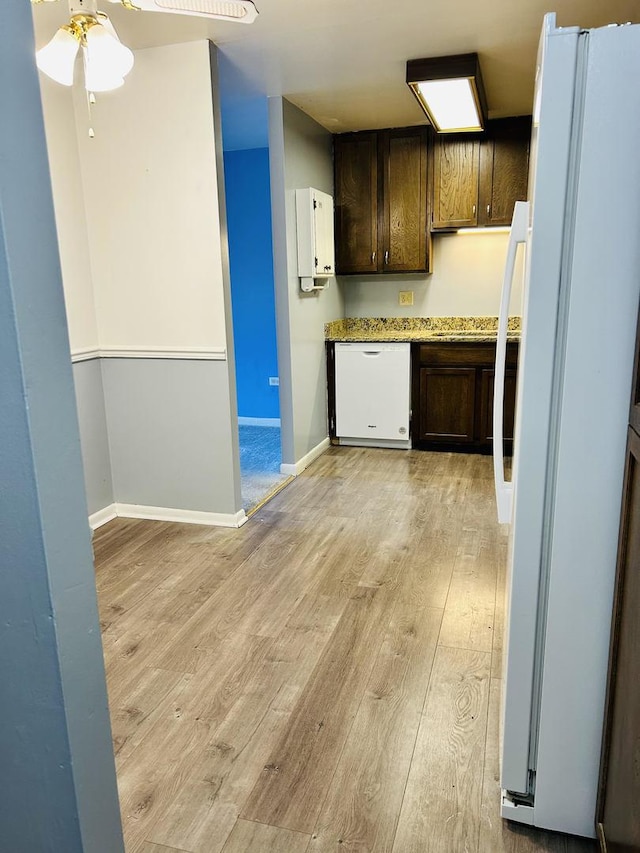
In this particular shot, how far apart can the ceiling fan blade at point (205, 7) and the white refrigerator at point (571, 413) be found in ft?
3.59

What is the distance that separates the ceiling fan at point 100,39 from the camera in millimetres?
1857

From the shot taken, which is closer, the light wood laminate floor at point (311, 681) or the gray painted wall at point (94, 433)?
the light wood laminate floor at point (311, 681)

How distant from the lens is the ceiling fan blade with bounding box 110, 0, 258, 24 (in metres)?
1.91

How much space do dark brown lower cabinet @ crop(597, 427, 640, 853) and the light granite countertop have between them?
340 cm

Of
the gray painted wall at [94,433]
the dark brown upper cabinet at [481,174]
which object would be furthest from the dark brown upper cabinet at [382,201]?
the gray painted wall at [94,433]

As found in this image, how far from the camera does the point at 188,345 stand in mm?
3350

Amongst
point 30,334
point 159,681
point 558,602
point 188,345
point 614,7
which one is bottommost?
point 159,681

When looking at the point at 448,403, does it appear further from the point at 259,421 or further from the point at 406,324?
the point at 259,421

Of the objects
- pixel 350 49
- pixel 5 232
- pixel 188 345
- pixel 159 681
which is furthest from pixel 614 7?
pixel 159 681

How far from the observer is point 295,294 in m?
4.20

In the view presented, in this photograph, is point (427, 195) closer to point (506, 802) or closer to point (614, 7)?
point (614, 7)

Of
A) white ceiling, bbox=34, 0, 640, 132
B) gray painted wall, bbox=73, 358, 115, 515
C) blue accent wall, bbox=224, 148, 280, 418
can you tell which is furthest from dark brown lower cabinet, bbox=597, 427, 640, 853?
blue accent wall, bbox=224, 148, 280, 418

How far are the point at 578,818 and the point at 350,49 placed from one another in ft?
10.8

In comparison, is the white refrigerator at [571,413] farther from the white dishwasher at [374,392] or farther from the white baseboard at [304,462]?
the white dishwasher at [374,392]
